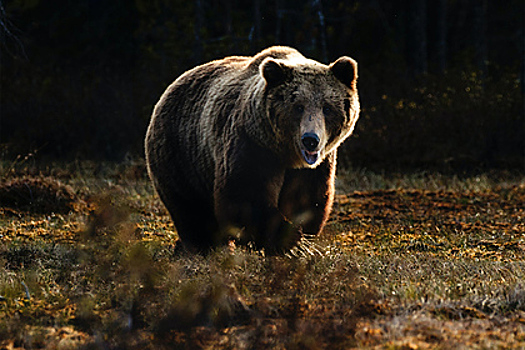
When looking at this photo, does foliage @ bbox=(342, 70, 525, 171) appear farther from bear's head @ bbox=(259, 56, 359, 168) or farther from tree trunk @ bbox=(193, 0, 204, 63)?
bear's head @ bbox=(259, 56, 359, 168)

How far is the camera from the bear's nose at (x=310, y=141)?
466cm

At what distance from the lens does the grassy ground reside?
3590 millimetres

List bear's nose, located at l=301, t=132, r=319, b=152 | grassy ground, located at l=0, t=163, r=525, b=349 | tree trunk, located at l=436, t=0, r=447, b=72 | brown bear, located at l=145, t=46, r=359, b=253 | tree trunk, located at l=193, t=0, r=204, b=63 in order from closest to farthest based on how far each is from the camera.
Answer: grassy ground, located at l=0, t=163, r=525, b=349, bear's nose, located at l=301, t=132, r=319, b=152, brown bear, located at l=145, t=46, r=359, b=253, tree trunk, located at l=193, t=0, r=204, b=63, tree trunk, located at l=436, t=0, r=447, b=72

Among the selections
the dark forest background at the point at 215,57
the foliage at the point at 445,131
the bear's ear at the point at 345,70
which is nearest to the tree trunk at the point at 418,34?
the dark forest background at the point at 215,57

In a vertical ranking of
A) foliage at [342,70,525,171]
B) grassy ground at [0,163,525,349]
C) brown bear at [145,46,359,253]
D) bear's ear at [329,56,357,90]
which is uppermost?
bear's ear at [329,56,357,90]

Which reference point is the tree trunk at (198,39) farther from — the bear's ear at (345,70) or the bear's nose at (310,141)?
the bear's nose at (310,141)

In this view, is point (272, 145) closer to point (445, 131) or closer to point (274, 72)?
point (274, 72)

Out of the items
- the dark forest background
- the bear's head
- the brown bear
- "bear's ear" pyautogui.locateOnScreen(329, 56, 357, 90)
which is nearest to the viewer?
the bear's head

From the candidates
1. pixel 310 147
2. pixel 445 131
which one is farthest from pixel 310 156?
pixel 445 131

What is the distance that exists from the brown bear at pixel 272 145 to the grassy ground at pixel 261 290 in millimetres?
278

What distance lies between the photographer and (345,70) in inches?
201

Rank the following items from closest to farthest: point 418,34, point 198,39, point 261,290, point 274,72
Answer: point 261,290
point 274,72
point 198,39
point 418,34

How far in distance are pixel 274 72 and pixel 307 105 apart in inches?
13.9

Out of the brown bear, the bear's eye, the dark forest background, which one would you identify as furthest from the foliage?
the bear's eye
